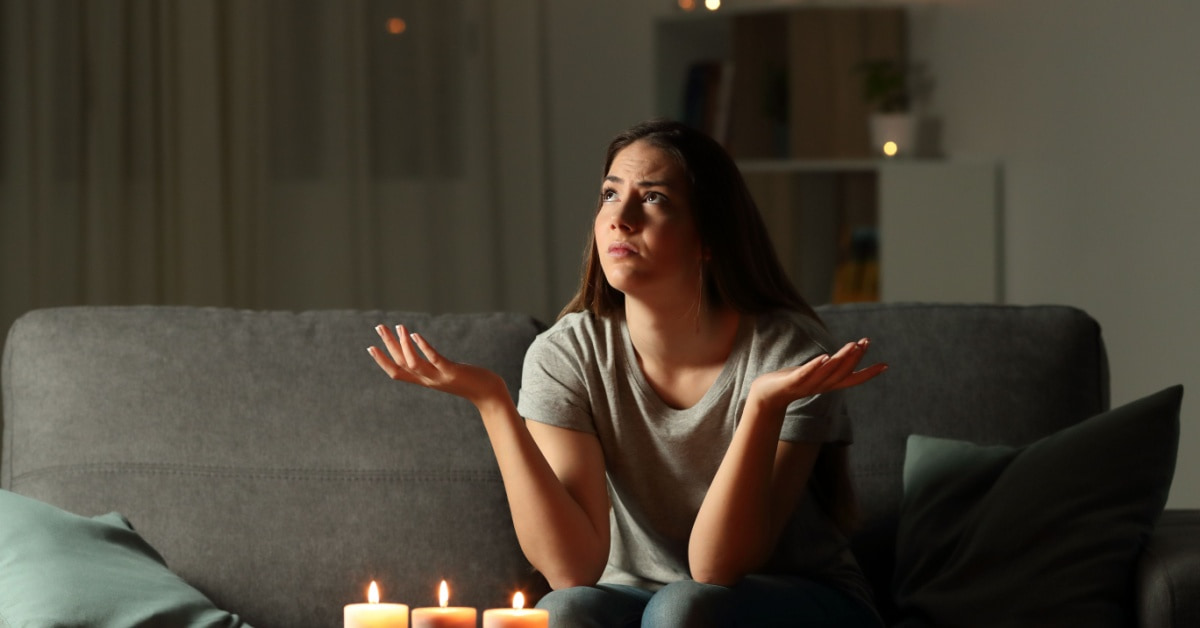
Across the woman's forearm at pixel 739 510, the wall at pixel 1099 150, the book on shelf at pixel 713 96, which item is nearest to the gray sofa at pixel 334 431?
the woman's forearm at pixel 739 510

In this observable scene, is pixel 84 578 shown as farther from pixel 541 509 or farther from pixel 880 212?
pixel 880 212

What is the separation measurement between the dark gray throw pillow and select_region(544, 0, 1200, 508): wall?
1233mm

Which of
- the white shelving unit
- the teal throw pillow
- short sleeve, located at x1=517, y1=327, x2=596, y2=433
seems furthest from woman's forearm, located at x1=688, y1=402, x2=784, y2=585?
the white shelving unit

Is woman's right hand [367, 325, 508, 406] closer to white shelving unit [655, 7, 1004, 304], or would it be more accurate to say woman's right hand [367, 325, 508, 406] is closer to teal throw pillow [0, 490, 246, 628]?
teal throw pillow [0, 490, 246, 628]

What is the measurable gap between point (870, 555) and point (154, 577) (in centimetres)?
102

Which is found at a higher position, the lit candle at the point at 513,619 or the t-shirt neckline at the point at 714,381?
the t-shirt neckline at the point at 714,381

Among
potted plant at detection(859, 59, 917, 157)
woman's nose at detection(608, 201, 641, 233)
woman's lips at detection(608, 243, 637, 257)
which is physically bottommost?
woman's lips at detection(608, 243, 637, 257)

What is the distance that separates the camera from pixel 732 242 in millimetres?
1764

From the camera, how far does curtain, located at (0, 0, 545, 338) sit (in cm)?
346

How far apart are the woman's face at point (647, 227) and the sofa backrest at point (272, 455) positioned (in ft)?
1.18

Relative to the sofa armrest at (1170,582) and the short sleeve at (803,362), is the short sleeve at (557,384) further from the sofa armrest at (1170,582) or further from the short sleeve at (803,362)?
the sofa armrest at (1170,582)

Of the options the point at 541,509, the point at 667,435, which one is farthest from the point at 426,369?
the point at 667,435

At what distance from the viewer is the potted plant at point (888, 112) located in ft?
12.8

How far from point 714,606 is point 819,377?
0.30 meters
